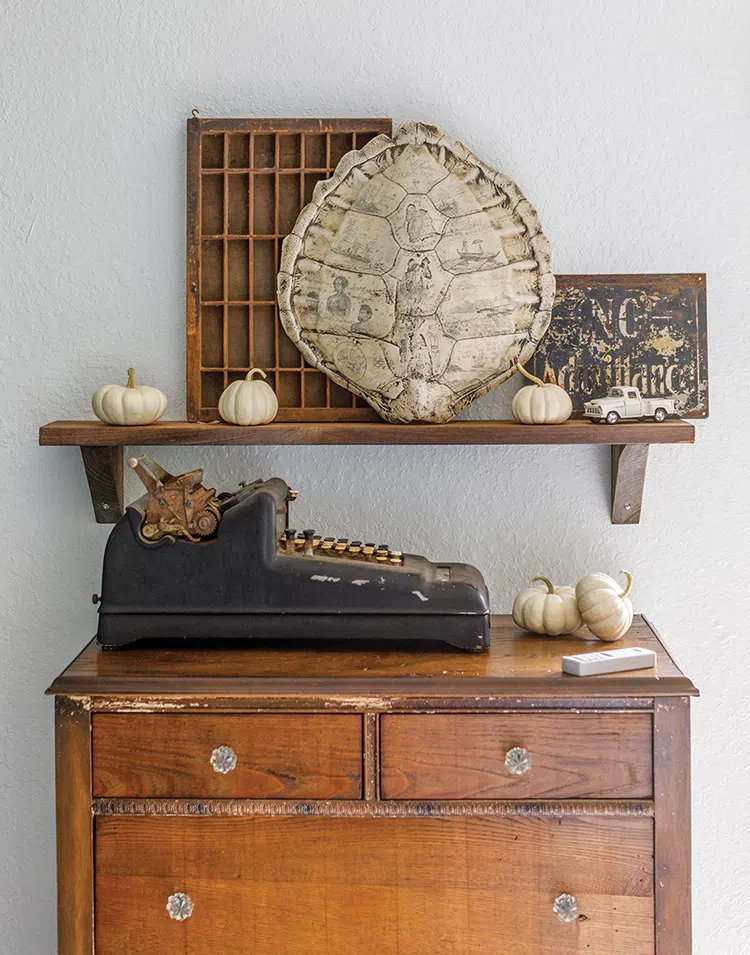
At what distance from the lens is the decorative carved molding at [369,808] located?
1.83 m

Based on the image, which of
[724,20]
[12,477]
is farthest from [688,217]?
[12,477]

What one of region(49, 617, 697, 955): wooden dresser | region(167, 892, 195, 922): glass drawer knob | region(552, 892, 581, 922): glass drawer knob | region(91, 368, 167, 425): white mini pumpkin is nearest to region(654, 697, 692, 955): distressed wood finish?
region(49, 617, 697, 955): wooden dresser

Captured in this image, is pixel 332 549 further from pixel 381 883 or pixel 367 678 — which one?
pixel 381 883

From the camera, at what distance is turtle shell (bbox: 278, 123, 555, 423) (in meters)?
2.19

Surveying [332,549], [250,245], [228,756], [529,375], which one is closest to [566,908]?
[228,756]

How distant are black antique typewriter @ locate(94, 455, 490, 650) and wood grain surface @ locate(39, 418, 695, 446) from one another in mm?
131

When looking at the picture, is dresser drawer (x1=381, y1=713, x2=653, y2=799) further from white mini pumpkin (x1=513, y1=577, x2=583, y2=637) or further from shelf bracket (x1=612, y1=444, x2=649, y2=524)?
shelf bracket (x1=612, y1=444, x2=649, y2=524)

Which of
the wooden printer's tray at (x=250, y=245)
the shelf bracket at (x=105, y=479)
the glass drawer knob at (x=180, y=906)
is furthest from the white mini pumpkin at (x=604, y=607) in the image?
the shelf bracket at (x=105, y=479)

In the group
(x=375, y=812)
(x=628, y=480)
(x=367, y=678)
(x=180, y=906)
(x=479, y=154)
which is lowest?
(x=180, y=906)

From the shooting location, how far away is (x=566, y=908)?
1827mm

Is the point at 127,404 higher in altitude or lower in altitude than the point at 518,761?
higher

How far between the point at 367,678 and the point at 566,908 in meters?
0.54

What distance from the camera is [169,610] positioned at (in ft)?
6.51

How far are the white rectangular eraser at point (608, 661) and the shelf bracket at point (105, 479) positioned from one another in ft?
3.47
